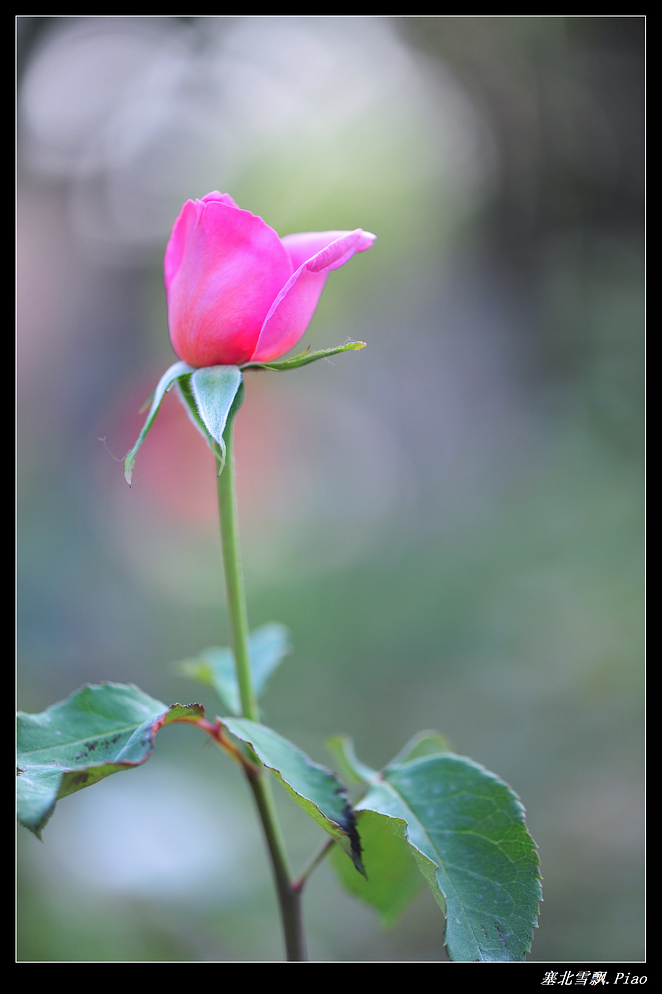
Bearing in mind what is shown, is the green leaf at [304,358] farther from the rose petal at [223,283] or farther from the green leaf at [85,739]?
the green leaf at [85,739]

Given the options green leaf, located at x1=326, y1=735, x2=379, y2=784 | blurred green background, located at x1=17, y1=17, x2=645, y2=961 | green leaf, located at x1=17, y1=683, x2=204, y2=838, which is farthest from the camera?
blurred green background, located at x1=17, y1=17, x2=645, y2=961

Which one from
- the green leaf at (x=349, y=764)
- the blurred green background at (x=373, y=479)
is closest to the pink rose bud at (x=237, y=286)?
the green leaf at (x=349, y=764)

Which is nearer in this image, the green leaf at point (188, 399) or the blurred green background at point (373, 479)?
the green leaf at point (188, 399)

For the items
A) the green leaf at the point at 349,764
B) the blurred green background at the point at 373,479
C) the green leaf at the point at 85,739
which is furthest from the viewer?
the blurred green background at the point at 373,479

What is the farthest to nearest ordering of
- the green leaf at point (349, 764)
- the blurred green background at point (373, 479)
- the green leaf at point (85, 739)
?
the blurred green background at point (373, 479) → the green leaf at point (349, 764) → the green leaf at point (85, 739)

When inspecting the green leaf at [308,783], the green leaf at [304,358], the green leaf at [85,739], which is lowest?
the green leaf at [308,783]

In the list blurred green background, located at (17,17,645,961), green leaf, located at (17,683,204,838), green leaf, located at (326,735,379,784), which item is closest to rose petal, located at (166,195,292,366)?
green leaf, located at (17,683,204,838)

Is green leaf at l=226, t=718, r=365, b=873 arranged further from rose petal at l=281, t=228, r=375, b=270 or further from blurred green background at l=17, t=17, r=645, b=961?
blurred green background at l=17, t=17, r=645, b=961
